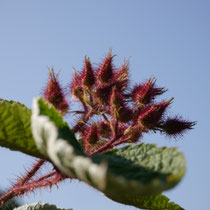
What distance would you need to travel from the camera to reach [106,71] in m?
2.70

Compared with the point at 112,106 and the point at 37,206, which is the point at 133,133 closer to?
the point at 112,106

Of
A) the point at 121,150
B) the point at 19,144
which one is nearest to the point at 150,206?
the point at 121,150

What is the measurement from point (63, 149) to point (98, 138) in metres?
1.30

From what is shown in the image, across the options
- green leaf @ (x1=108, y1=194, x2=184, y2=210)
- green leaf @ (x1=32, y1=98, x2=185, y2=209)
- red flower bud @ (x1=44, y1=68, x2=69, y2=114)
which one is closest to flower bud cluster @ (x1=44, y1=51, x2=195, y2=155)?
red flower bud @ (x1=44, y1=68, x2=69, y2=114)

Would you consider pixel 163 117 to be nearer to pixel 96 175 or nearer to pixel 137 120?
pixel 137 120

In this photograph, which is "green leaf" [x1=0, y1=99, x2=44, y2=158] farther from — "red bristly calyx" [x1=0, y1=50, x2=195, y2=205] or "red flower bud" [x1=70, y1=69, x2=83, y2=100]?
"red flower bud" [x1=70, y1=69, x2=83, y2=100]

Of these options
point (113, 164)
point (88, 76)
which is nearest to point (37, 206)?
point (88, 76)

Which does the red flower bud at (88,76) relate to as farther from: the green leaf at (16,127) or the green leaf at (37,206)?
the green leaf at (16,127)

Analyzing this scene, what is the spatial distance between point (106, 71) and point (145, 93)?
0.38m

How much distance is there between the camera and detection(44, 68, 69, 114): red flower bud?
2.51 m

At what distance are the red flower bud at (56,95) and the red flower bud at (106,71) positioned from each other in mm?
312

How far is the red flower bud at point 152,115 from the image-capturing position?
2.27m

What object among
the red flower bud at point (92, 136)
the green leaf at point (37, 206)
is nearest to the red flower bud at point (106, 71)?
the red flower bud at point (92, 136)

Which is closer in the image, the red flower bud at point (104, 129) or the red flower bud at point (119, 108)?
the red flower bud at point (119, 108)
